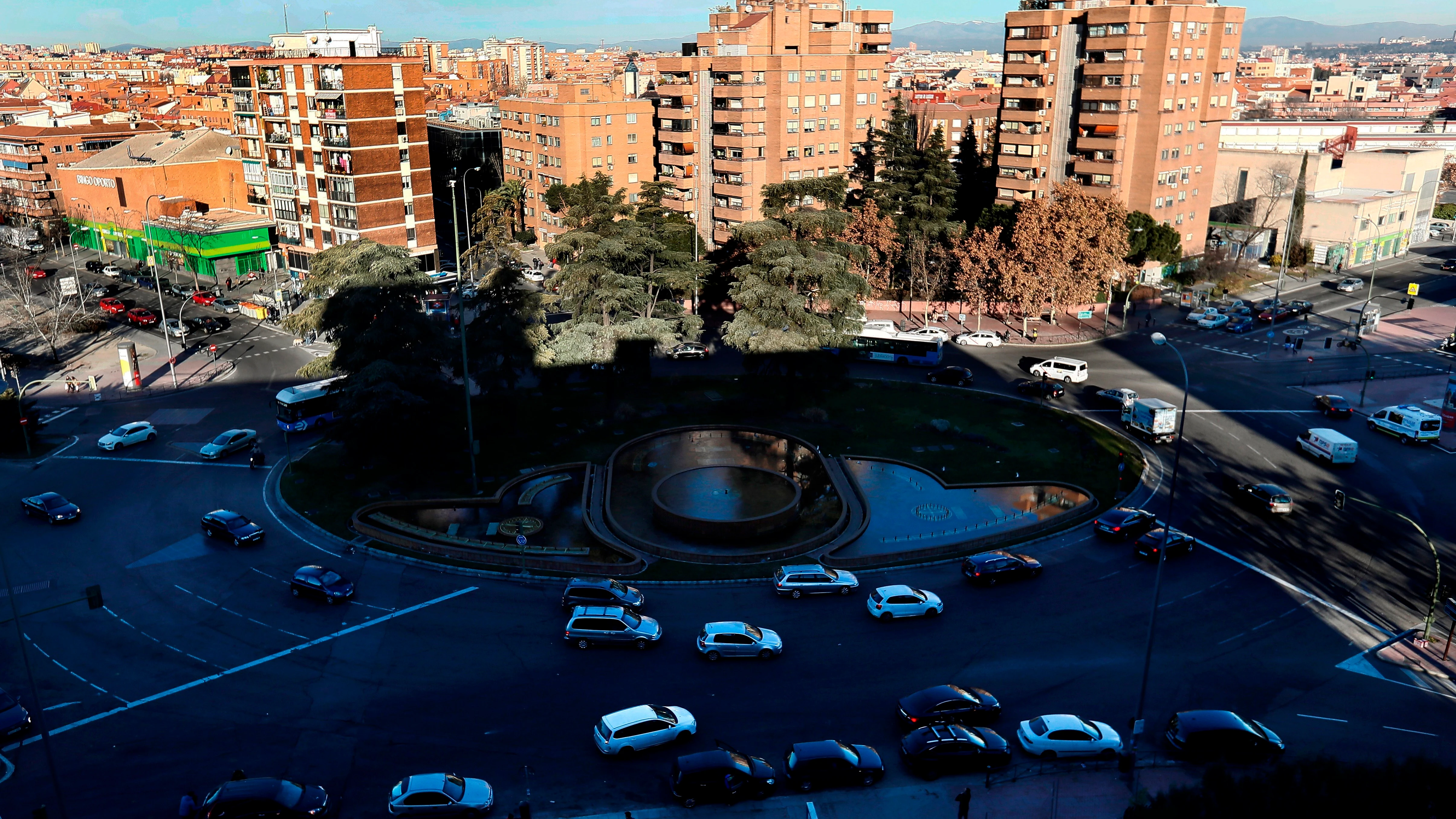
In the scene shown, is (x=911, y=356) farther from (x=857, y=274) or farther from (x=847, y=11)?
(x=847, y=11)

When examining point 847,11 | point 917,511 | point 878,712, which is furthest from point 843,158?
point 878,712

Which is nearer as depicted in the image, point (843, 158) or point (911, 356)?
point (911, 356)

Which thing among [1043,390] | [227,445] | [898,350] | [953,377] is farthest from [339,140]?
[1043,390]

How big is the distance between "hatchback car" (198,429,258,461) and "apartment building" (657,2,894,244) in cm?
4381

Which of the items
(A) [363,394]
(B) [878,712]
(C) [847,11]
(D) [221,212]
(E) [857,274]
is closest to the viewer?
(B) [878,712]

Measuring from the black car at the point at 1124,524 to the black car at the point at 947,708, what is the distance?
1355 centimetres

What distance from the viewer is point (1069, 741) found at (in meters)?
25.7

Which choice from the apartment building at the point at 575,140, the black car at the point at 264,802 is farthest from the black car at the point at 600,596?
the apartment building at the point at 575,140

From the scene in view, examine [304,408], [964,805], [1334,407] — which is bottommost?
[964,805]

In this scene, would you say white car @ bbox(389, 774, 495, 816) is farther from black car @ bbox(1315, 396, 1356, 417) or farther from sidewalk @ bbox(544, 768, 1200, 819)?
black car @ bbox(1315, 396, 1356, 417)

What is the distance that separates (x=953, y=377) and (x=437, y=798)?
41.7m

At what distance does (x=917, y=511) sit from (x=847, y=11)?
74090 mm

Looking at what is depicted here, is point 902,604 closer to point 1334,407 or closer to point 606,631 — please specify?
point 606,631

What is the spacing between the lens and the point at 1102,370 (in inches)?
2379
